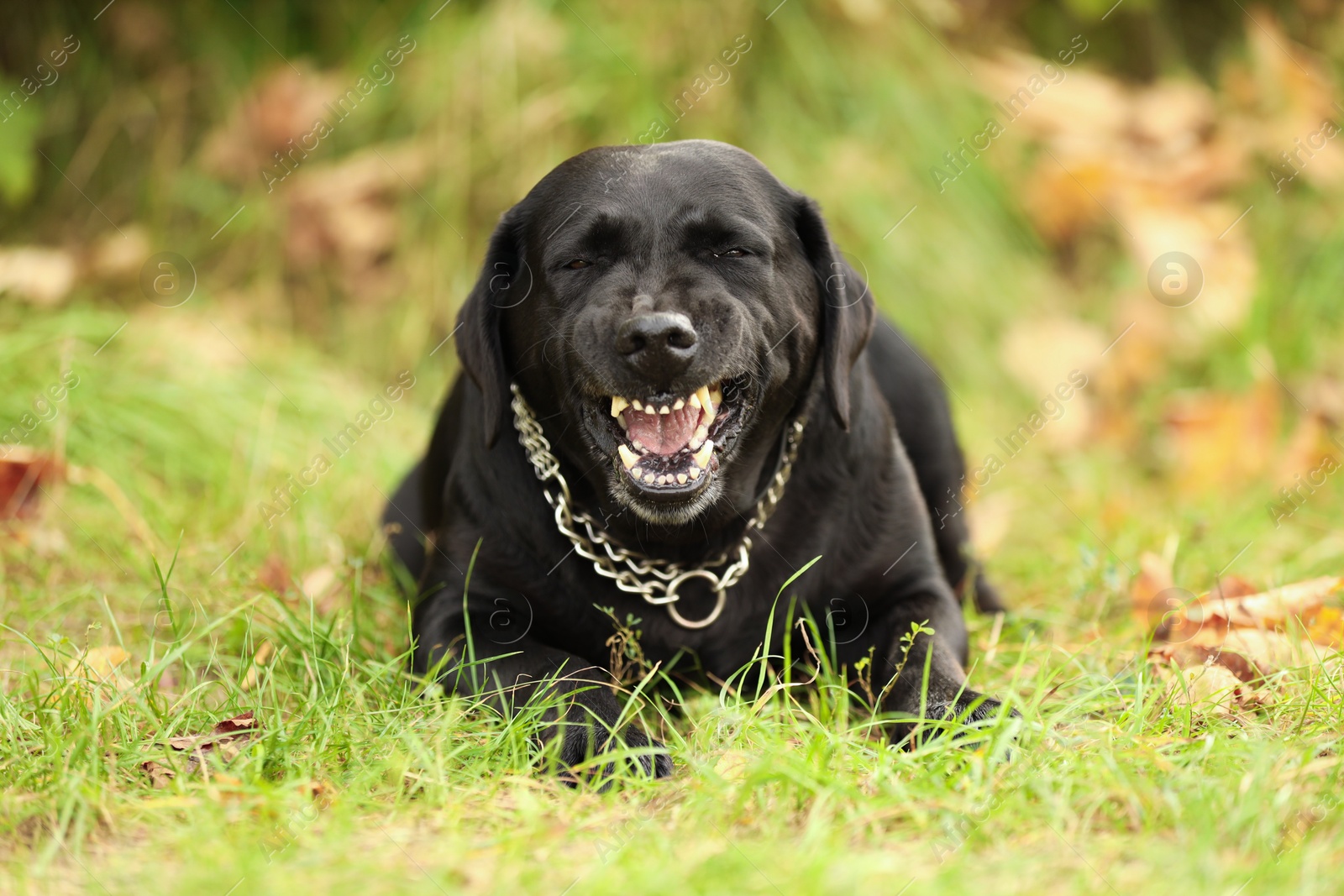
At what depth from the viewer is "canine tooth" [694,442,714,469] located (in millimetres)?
2854

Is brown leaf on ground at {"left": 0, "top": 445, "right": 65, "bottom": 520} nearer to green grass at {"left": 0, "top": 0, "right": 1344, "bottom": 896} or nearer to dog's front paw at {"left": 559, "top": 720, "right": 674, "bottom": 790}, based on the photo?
green grass at {"left": 0, "top": 0, "right": 1344, "bottom": 896}

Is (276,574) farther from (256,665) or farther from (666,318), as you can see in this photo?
(666,318)

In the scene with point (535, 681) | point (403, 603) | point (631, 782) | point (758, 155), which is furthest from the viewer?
point (758, 155)

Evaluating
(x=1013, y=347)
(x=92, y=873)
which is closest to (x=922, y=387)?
(x=1013, y=347)

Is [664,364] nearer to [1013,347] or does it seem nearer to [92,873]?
[92,873]

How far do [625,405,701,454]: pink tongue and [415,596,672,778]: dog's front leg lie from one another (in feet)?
1.66

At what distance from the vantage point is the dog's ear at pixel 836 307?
3014 mm

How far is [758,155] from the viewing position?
19.2ft

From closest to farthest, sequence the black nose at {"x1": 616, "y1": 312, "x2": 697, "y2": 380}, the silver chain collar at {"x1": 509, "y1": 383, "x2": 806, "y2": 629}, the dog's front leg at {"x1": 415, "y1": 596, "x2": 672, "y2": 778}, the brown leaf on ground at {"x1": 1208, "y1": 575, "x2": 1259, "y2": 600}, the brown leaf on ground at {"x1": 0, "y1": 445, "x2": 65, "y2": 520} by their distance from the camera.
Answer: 1. the dog's front leg at {"x1": 415, "y1": 596, "x2": 672, "y2": 778}
2. the black nose at {"x1": 616, "y1": 312, "x2": 697, "y2": 380}
3. the silver chain collar at {"x1": 509, "y1": 383, "x2": 806, "y2": 629}
4. the brown leaf on ground at {"x1": 1208, "y1": 575, "x2": 1259, "y2": 600}
5. the brown leaf on ground at {"x1": 0, "y1": 445, "x2": 65, "y2": 520}

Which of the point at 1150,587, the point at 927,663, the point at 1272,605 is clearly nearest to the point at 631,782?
the point at 927,663

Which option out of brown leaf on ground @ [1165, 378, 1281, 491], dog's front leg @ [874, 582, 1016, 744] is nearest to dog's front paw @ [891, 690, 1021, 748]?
dog's front leg @ [874, 582, 1016, 744]

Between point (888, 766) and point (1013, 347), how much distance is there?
3693 millimetres

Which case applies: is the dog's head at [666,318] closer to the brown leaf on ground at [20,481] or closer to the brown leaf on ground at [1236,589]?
the brown leaf on ground at [1236,589]

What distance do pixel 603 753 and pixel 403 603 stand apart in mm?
1271
